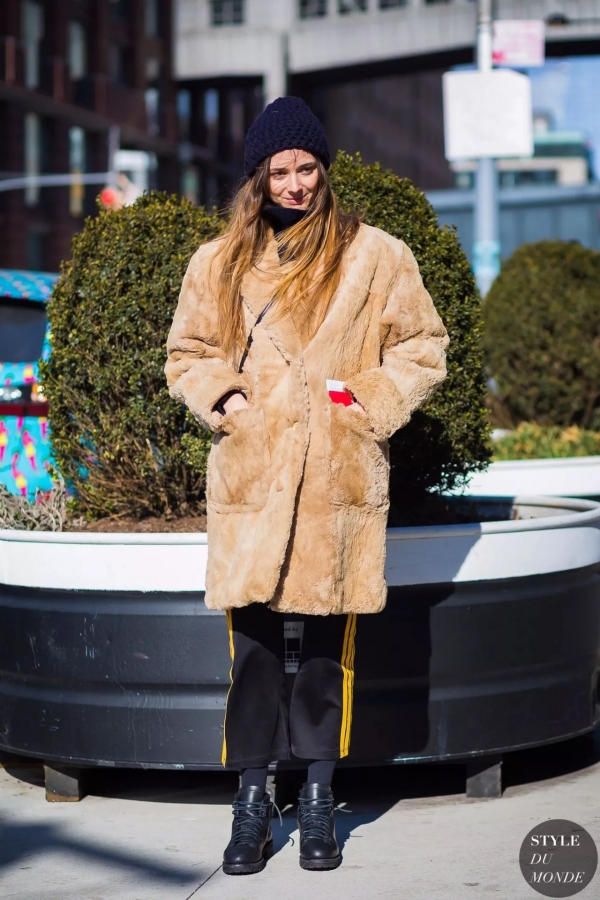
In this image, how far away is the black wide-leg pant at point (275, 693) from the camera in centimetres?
339

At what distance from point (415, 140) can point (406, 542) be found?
9460 centimetres

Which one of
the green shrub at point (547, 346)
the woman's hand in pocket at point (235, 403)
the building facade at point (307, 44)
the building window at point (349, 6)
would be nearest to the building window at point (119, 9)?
the building facade at point (307, 44)

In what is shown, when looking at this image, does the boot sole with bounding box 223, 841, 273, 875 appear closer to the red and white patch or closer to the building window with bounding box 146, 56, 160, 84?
the red and white patch

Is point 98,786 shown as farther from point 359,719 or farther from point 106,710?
point 359,719

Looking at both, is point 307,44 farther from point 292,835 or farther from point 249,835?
point 249,835

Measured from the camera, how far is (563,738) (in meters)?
4.00

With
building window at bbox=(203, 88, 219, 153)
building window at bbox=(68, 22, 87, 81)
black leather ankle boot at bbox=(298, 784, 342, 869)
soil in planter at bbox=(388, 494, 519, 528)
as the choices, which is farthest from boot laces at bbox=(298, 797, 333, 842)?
building window at bbox=(203, 88, 219, 153)

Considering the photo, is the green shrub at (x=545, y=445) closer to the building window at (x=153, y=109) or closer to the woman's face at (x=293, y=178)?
the woman's face at (x=293, y=178)

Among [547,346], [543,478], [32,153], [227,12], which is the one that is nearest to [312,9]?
[227,12]

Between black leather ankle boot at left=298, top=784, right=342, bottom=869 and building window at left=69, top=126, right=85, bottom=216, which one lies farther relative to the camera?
building window at left=69, top=126, right=85, bottom=216

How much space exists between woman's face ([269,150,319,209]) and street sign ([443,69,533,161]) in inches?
253

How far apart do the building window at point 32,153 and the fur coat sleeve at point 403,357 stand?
41.5 metres

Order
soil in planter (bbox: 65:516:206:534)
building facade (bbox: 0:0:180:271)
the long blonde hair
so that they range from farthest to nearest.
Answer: building facade (bbox: 0:0:180:271), soil in planter (bbox: 65:516:206:534), the long blonde hair

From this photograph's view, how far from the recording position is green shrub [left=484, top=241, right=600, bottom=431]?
8516 millimetres
